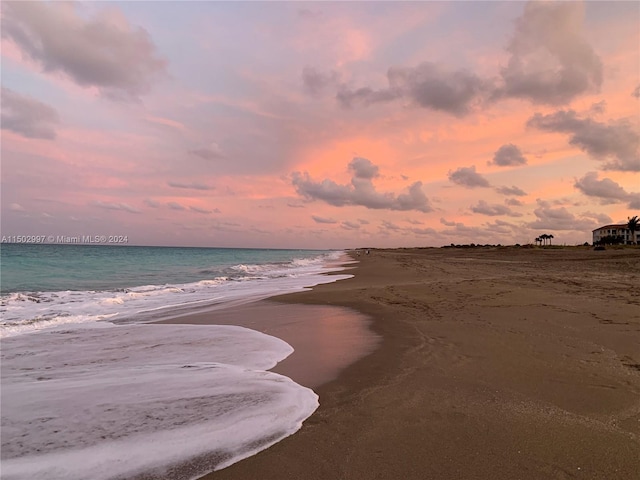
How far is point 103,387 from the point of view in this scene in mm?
5801

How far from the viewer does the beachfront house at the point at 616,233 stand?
108050 mm

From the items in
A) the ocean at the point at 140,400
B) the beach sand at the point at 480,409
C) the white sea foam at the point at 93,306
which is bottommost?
the white sea foam at the point at 93,306

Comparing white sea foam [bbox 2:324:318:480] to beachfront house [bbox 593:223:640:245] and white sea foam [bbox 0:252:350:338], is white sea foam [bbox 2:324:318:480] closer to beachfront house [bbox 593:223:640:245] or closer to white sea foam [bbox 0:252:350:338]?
white sea foam [bbox 0:252:350:338]

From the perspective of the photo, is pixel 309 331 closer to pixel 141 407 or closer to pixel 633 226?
pixel 141 407

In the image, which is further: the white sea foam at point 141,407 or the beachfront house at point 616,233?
the beachfront house at point 616,233

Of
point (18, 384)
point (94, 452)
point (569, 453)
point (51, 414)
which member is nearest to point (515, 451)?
point (569, 453)

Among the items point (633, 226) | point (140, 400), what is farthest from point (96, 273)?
point (633, 226)

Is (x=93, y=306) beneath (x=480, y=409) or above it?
beneath

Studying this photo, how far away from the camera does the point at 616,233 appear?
118 m

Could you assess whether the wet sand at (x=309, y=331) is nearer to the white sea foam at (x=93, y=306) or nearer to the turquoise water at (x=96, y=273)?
the white sea foam at (x=93, y=306)

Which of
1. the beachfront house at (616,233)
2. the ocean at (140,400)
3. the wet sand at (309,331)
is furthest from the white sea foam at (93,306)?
the beachfront house at (616,233)

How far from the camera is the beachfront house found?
108m

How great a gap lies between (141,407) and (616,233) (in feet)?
493

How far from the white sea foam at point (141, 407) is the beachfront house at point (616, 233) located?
131 metres
